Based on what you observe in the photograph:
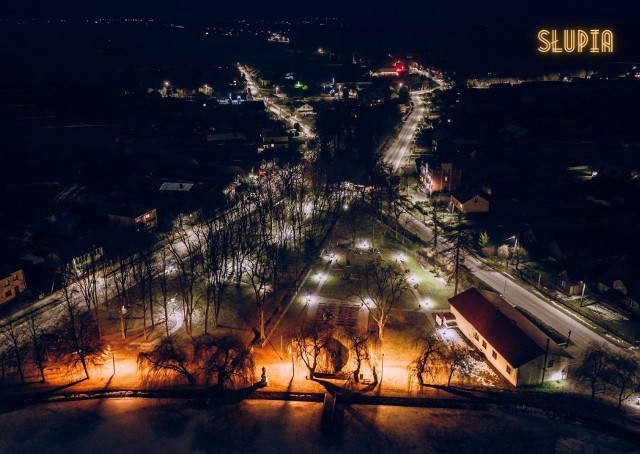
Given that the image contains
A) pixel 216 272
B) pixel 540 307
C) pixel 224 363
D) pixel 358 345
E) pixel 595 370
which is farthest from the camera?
pixel 216 272

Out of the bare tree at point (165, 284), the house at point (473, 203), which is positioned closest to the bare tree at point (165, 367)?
the bare tree at point (165, 284)

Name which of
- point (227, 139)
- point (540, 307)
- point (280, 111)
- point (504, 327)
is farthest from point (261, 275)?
point (280, 111)

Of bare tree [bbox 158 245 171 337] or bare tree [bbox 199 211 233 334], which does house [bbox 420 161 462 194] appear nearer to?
bare tree [bbox 199 211 233 334]

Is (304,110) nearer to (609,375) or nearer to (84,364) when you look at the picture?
(84,364)

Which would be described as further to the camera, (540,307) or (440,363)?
(540,307)

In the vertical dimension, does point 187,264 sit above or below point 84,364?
above

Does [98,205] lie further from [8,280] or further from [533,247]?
[533,247]

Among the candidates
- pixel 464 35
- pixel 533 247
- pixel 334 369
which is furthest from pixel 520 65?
pixel 334 369

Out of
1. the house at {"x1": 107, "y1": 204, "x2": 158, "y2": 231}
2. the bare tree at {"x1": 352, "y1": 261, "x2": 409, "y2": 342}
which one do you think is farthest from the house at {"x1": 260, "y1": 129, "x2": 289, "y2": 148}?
the bare tree at {"x1": 352, "y1": 261, "x2": 409, "y2": 342}
